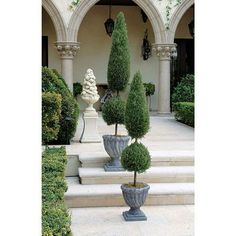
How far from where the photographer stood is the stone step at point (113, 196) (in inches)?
224

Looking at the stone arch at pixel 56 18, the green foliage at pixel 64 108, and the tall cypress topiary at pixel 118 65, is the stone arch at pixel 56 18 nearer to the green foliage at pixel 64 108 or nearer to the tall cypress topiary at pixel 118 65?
the green foliage at pixel 64 108

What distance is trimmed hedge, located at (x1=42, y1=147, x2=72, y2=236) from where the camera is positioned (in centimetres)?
297

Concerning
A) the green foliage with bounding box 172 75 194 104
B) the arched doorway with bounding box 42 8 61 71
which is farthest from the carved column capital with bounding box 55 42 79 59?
the green foliage with bounding box 172 75 194 104

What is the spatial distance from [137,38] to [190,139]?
8237 mm

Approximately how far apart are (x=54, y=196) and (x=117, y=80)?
2629 mm

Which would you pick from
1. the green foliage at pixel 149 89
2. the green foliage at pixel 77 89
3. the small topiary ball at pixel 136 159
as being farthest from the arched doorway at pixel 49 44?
the small topiary ball at pixel 136 159

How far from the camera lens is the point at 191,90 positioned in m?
13.5

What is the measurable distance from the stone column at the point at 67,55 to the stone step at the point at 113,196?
310 inches

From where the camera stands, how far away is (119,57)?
19.7 feet

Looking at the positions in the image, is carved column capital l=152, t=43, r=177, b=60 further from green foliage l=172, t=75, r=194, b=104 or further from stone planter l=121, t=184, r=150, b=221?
stone planter l=121, t=184, r=150, b=221

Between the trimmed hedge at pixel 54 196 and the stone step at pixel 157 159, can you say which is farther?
the stone step at pixel 157 159

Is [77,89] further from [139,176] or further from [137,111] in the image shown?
[137,111]

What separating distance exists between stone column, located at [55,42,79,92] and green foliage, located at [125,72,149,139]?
853 cm
